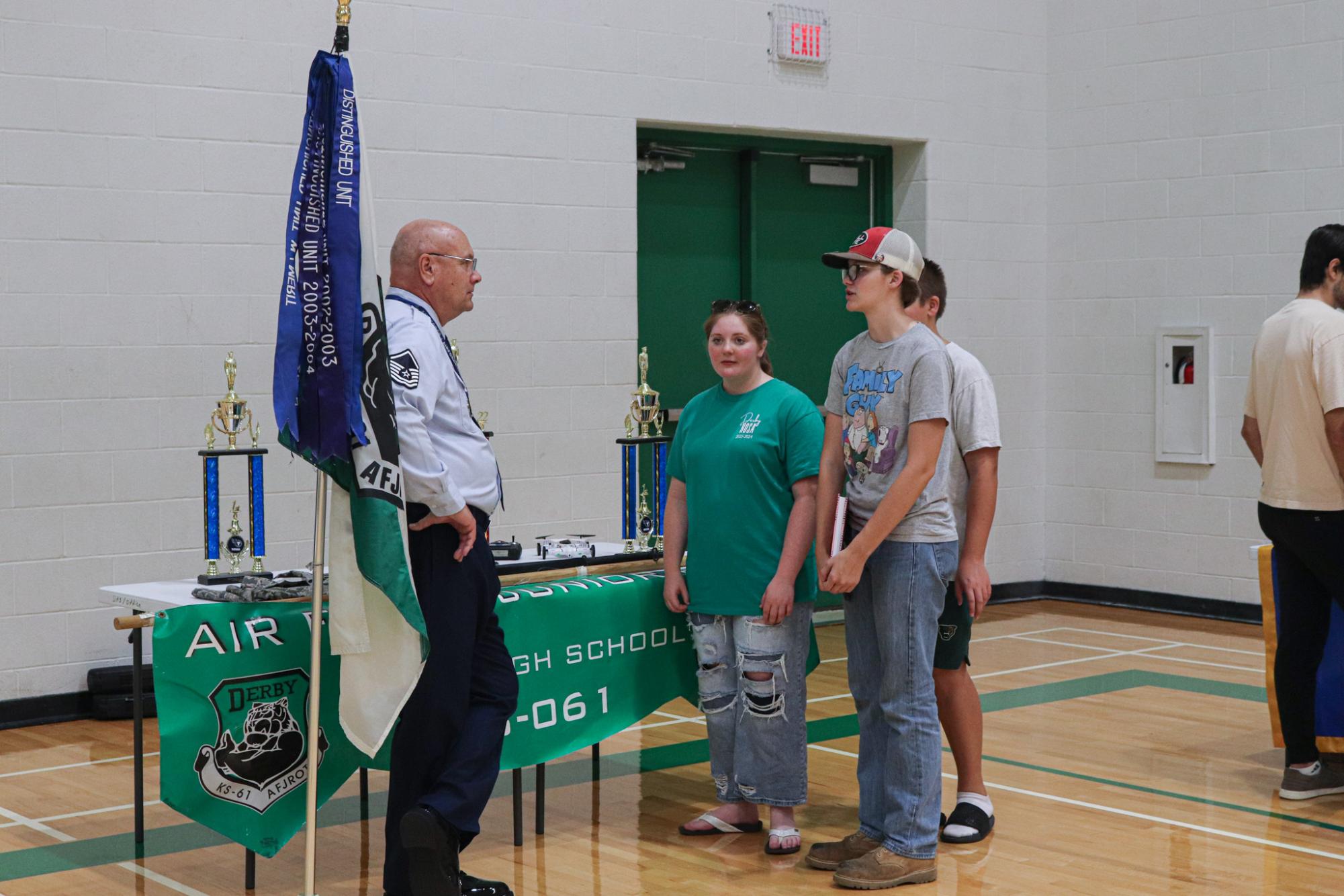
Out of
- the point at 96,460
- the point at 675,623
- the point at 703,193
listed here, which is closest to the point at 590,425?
the point at 703,193

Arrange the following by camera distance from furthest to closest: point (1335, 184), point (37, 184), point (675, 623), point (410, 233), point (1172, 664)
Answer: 1. point (1335, 184)
2. point (1172, 664)
3. point (37, 184)
4. point (675, 623)
5. point (410, 233)

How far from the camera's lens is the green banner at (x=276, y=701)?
385 centimetres

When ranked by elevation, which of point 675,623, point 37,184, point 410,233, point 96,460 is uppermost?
point 37,184

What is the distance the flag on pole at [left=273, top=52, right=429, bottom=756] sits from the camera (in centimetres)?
352

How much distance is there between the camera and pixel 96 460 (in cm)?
606

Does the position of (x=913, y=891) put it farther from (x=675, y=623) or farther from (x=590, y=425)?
(x=590, y=425)

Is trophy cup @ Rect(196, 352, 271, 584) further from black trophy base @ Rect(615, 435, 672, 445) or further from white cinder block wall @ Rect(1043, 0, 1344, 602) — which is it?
white cinder block wall @ Rect(1043, 0, 1344, 602)

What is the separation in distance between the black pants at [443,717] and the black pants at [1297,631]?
8.04 feet

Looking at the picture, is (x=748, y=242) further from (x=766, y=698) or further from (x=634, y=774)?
(x=766, y=698)

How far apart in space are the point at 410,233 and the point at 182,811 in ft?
4.93

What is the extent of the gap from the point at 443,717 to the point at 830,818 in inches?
54.3

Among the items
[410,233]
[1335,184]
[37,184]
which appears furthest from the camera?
[1335,184]

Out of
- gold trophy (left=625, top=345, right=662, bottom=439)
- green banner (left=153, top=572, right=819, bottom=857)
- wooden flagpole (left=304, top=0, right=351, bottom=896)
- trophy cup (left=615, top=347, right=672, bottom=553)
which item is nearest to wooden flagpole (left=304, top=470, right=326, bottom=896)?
wooden flagpole (left=304, top=0, right=351, bottom=896)

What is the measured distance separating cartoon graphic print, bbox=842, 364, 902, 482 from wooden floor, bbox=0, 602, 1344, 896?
1.05m
